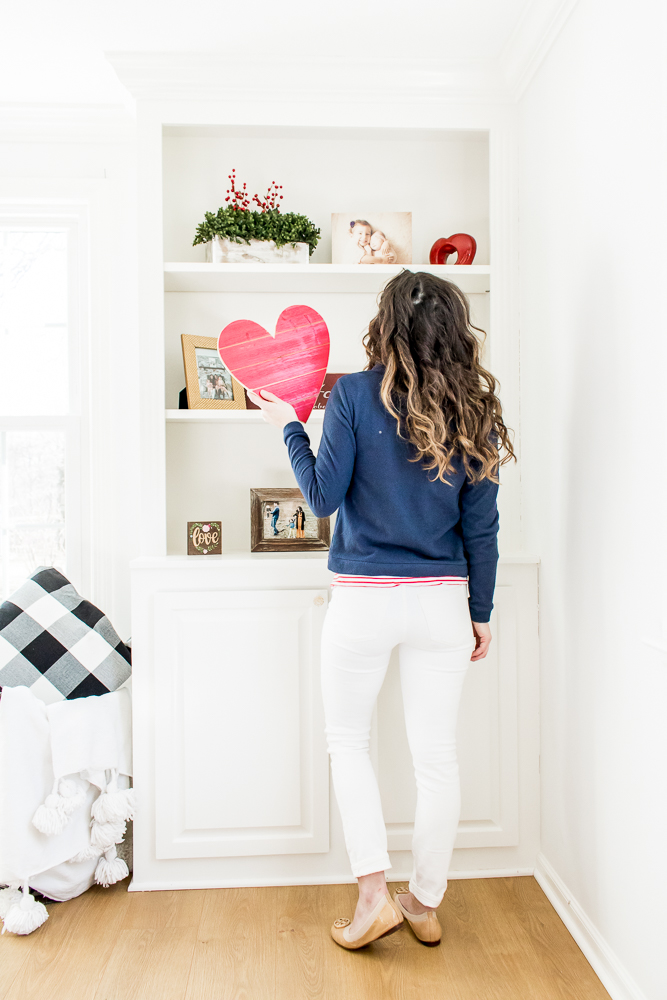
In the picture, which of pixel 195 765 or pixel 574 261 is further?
pixel 195 765

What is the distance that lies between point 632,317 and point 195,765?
1549mm

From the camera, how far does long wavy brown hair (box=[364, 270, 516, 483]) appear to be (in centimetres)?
144

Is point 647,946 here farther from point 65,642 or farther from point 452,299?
point 65,642

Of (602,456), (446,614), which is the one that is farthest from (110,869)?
(602,456)

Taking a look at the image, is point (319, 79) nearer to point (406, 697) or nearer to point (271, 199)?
point (271, 199)

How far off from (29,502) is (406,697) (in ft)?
4.93

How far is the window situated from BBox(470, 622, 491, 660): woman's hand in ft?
4.58

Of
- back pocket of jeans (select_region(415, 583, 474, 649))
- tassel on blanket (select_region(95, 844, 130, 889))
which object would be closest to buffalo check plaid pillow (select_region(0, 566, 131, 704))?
tassel on blanket (select_region(95, 844, 130, 889))

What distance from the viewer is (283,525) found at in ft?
6.97

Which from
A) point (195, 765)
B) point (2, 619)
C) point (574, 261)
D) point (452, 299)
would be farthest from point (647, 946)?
point (2, 619)

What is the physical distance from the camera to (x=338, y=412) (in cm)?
148

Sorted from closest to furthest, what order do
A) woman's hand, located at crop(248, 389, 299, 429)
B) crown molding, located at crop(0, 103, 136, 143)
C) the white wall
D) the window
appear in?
the white wall, woman's hand, located at crop(248, 389, 299, 429), crown molding, located at crop(0, 103, 136, 143), the window

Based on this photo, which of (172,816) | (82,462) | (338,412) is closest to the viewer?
(338,412)

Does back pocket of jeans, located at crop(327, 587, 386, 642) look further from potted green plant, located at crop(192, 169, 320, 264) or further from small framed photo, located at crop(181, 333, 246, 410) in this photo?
potted green plant, located at crop(192, 169, 320, 264)
